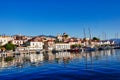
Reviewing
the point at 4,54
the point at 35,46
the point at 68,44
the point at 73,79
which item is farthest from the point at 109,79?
the point at 68,44

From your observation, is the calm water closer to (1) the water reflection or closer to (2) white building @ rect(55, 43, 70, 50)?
(1) the water reflection

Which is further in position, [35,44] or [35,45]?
[35,44]

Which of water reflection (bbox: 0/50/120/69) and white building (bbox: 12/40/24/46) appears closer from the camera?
water reflection (bbox: 0/50/120/69)

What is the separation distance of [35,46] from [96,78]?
136 metres

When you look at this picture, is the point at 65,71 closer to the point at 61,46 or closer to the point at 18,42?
the point at 61,46

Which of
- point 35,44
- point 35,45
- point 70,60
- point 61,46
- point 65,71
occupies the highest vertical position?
point 35,44

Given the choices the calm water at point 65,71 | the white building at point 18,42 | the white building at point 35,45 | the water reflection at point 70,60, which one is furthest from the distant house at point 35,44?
the calm water at point 65,71

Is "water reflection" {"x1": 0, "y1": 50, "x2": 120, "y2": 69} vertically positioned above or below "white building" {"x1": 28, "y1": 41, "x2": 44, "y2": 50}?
below

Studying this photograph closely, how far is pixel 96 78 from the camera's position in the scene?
80.9ft

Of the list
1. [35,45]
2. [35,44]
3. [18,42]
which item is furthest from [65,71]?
[18,42]

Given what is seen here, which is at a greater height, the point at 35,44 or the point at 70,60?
the point at 35,44

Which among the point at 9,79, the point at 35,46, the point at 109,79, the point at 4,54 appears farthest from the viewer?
the point at 35,46

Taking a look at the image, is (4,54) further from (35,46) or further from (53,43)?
(53,43)

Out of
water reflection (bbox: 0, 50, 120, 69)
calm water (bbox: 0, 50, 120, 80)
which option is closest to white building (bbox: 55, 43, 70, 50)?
water reflection (bbox: 0, 50, 120, 69)
